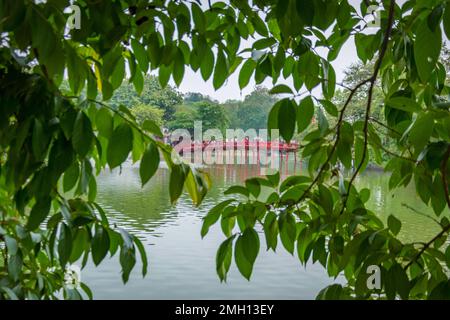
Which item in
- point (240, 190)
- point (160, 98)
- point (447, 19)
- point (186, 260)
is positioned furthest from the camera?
point (186, 260)

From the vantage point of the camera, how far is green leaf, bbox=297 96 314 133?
49 cm

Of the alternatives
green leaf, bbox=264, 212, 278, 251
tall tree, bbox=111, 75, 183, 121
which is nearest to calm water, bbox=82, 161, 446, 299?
tall tree, bbox=111, 75, 183, 121

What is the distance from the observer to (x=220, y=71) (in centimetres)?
60

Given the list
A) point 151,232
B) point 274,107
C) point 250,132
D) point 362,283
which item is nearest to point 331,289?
point 362,283

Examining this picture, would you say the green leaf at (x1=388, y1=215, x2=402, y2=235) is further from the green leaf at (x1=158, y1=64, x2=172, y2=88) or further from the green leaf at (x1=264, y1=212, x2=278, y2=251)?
the green leaf at (x1=158, y1=64, x2=172, y2=88)

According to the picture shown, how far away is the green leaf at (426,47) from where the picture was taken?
351mm

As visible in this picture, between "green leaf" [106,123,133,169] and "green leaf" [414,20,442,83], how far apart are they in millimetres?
249

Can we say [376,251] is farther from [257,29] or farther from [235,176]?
[235,176]

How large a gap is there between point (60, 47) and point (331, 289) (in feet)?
1.15

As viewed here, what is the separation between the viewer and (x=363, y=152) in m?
0.55

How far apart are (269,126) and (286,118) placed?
2 cm

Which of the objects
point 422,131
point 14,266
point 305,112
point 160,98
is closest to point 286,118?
point 305,112

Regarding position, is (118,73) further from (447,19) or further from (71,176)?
(447,19)

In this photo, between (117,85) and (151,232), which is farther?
(151,232)
